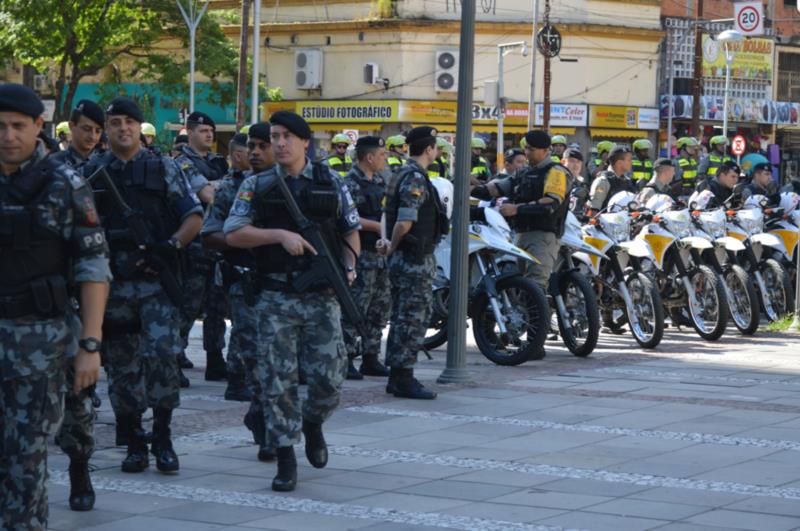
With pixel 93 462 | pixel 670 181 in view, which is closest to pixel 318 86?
pixel 670 181

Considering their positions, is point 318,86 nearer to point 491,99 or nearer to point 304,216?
point 491,99

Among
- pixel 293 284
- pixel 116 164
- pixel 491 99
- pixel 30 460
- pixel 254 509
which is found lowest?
pixel 254 509

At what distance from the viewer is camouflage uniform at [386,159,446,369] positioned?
11.1 meters

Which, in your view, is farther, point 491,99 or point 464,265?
point 491,99

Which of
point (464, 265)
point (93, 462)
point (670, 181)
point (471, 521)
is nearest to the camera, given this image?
point (471, 521)

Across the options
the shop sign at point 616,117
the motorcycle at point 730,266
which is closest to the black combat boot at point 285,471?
the motorcycle at point 730,266

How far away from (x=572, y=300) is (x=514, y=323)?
1.12 meters

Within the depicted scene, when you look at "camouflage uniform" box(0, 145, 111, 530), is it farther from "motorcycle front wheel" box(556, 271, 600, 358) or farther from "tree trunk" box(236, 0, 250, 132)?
"tree trunk" box(236, 0, 250, 132)

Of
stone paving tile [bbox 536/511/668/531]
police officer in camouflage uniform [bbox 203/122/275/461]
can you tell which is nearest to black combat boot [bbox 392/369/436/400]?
police officer in camouflage uniform [bbox 203/122/275/461]

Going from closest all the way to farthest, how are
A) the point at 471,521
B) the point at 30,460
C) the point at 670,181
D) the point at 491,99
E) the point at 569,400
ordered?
the point at 30,460
the point at 471,521
the point at 569,400
the point at 670,181
the point at 491,99

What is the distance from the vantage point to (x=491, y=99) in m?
40.1

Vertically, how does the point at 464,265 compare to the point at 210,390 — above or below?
above

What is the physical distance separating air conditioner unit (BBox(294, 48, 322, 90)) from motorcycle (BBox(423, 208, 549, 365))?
37.2m

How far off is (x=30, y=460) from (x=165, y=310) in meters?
2.42
